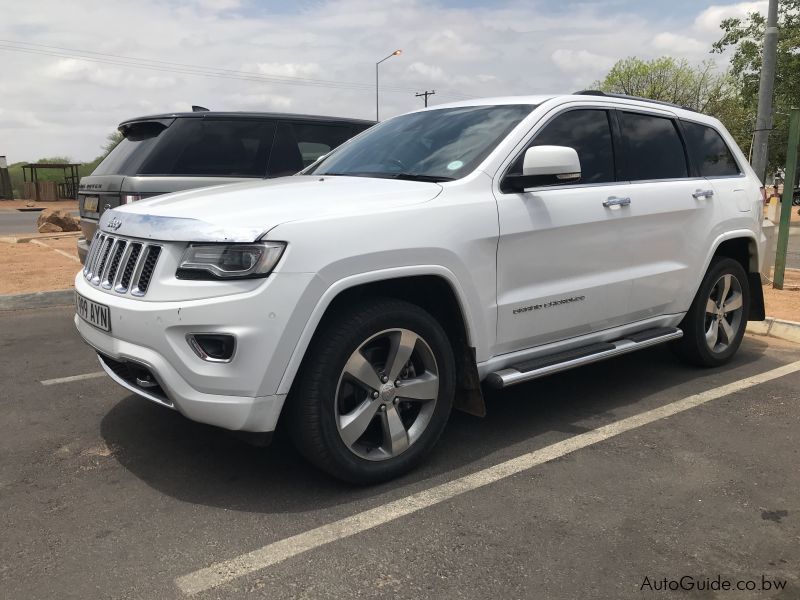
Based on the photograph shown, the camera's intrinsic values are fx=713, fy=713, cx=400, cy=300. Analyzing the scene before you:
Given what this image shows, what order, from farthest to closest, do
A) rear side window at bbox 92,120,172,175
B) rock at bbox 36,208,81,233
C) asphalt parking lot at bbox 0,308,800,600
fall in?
rock at bbox 36,208,81,233, rear side window at bbox 92,120,172,175, asphalt parking lot at bbox 0,308,800,600

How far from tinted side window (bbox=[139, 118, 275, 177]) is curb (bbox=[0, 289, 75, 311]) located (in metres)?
2.27

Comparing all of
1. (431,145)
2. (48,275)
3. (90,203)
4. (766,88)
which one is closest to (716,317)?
(431,145)

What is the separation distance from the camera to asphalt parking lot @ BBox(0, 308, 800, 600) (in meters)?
2.58

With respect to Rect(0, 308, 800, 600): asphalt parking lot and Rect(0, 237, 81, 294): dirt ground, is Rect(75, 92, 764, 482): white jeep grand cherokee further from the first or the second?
Rect(0, 237, 81, 294): dirt ground

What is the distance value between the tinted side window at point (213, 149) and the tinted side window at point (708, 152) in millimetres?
3857

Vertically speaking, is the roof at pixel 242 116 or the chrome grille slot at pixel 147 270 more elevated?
the roof at pixel 242 116

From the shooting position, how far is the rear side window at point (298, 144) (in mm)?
6953

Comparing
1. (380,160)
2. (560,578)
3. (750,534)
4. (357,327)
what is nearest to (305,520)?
(357,327)

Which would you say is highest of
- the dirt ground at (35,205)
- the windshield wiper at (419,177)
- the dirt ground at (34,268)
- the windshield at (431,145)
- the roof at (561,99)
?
the roof at (561,99)

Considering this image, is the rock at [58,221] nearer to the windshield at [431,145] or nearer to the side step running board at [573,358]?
the windshield at [431,145]

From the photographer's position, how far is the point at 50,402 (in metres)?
4.44

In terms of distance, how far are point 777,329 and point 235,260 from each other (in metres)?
5.42

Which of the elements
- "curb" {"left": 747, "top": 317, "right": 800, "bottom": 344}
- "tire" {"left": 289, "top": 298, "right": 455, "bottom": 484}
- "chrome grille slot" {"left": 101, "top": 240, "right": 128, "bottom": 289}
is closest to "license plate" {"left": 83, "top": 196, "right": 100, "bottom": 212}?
"chrome grille slot" {"left": 101, "top": 240, "right": 128, "bottom": 289}

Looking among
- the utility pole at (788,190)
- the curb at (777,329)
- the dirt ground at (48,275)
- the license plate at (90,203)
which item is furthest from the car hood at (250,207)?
the utility pole at (788,190)
